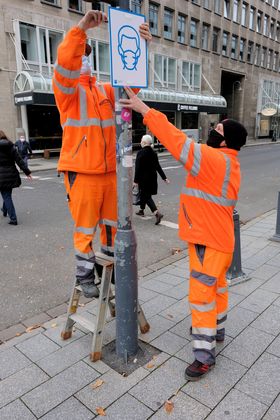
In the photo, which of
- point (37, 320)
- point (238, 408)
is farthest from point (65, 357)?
point (238, 408)

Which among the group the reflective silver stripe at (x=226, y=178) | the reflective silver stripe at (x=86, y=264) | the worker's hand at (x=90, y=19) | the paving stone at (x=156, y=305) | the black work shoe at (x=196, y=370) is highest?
the worker's hand at (x=90, y=19)

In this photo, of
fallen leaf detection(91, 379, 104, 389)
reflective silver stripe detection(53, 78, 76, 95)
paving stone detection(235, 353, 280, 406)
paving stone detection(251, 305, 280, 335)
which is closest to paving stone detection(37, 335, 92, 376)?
fallen leaf detection(91, 379, 104, 389)

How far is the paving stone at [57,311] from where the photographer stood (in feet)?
11.9

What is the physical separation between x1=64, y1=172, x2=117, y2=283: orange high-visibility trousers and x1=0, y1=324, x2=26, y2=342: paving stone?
88cm

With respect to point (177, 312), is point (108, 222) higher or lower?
higher

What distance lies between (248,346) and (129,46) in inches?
98.9

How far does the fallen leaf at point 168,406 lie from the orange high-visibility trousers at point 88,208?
1100 millimetres

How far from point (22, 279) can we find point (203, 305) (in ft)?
9.11

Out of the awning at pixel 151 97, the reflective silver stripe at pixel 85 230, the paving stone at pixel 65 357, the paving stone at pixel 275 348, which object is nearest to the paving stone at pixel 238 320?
the paving stone at pixel 275 348

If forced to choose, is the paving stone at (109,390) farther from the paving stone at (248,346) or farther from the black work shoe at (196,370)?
the paving stone at (248,346)

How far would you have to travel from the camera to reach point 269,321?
340cm

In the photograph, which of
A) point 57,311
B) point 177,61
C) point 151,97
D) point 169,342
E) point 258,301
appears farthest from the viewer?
point 177,61

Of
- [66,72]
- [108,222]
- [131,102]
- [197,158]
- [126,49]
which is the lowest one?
[108,222]

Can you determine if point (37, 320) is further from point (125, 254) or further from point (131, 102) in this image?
point (131, 102)
